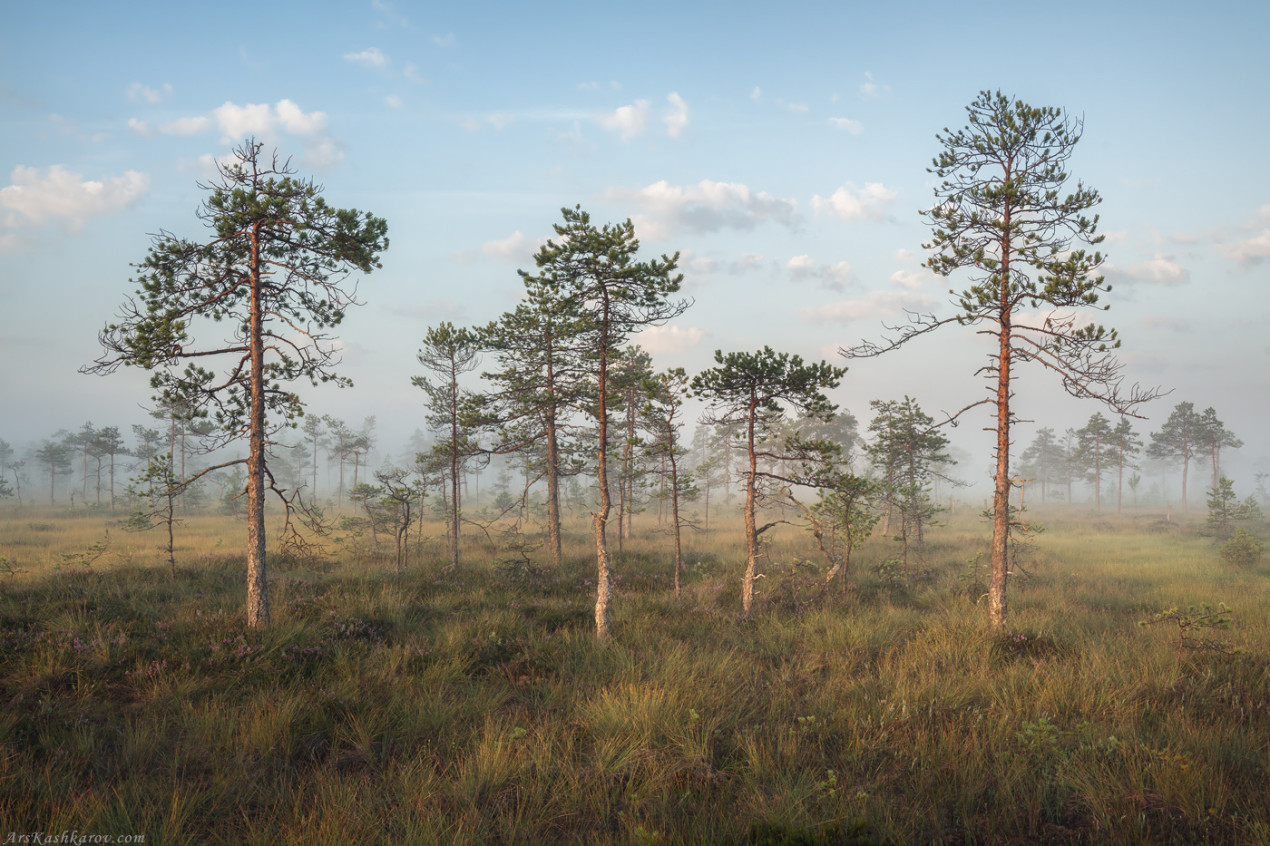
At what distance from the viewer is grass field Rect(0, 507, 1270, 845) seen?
394 cm

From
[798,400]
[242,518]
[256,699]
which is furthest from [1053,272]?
[242,518]

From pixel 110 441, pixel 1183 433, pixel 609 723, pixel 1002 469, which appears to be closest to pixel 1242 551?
pixel 1002 469

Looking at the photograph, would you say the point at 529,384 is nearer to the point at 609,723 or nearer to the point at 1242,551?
the point at 609,723

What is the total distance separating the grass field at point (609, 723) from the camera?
3943 mm

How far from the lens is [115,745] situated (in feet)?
16.6

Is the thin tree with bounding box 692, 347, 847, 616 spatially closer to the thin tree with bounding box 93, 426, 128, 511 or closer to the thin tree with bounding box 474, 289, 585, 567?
the thin tree with bounding box 474, 289, 585, 567

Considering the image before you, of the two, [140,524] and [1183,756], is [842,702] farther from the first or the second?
[140,524]

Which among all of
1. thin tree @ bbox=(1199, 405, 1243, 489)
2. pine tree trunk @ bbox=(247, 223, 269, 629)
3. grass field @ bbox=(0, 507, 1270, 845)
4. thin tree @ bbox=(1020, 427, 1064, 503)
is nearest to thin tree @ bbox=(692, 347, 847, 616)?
grass field @ bbox=(0, 507, 1270, 845)

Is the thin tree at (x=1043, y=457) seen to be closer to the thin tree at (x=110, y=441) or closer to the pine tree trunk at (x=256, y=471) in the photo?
the pine tree trunk at (x=256, y=471)

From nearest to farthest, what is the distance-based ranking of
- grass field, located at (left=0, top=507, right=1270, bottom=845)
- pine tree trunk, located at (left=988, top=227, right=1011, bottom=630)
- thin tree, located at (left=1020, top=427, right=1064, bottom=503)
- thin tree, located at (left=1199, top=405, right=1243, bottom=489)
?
grass field, located at (left=0, top=507, right=1270, bottom=845) → pine tree trunk, located at (left=988, top=227, right=1011, bottom=630) → thin tree, located at (left=1199, top=405, right=1243, bottom=489) → thin tree, located at (left=1020, top=427, right=1064, bottom=503)

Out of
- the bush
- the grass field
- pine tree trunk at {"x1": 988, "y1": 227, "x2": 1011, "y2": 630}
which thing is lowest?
the bush

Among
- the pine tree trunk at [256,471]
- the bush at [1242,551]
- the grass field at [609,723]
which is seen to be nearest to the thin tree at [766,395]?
the grass field at [609,723]

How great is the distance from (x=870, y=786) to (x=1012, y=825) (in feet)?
3.39

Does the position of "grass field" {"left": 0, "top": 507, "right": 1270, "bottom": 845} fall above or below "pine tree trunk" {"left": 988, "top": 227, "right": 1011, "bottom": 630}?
below
